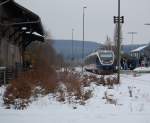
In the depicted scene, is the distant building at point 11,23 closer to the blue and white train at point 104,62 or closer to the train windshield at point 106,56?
the blue and white train at point 104,62

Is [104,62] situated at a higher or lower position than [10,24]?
lower

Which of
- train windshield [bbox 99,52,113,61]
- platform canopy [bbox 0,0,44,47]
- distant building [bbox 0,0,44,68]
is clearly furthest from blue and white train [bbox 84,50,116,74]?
platform canopy [bbox 0,0,44,47]

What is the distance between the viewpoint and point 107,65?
5188 cm

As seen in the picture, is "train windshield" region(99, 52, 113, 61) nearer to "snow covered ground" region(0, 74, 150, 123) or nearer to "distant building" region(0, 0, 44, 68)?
"distant building" region(0, 0, 44, 68)

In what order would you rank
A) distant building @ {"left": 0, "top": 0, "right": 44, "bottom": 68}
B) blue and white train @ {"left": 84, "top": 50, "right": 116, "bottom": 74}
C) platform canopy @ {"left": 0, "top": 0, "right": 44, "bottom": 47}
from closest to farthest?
platform canopy @ {"left": 0, "top": 0, "right": 44, "bottom": 47}
distant building @ {"left": 0, "top": 0, "right": 44, "bottom": 68}
blue and white train @ {"left": 84, "top": 50, "right": 116, "bottom": 74}

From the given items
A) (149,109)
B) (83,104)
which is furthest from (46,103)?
(149,109)

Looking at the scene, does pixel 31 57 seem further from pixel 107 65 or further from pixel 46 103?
pixel 46 103

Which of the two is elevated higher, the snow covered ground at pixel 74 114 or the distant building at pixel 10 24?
the distant building at pixel 10 24

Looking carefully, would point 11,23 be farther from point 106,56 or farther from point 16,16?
point 106,56

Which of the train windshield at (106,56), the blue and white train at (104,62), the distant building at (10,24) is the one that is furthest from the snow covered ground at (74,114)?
the train windshield at (106,56)

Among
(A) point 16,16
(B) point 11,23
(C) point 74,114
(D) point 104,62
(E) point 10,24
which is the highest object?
(A) point 16,16

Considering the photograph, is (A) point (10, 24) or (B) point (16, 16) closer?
(A) point (10, 24)

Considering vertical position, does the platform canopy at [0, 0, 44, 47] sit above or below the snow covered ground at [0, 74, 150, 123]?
above

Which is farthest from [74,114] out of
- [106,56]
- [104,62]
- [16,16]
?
[106,56]
